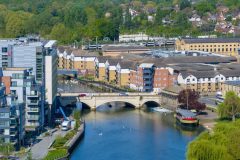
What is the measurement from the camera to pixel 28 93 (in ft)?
44.3

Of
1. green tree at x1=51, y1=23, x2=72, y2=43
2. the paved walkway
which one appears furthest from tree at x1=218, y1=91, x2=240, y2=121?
green tree at x1=51, y1=23, x2=72, y2=43

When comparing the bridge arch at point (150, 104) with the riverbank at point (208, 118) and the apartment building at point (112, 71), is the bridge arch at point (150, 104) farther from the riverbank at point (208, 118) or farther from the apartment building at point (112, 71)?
the apartment building at point (112, 71)

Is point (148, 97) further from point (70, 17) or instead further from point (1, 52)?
point (70, 17)

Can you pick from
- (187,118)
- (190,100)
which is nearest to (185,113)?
(187,118)

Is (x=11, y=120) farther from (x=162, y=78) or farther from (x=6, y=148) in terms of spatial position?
(x=162, y=78)

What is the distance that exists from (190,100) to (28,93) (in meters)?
3.96

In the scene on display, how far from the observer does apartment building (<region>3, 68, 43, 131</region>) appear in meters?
13.3

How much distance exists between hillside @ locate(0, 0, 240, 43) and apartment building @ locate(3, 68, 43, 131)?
1584 cm

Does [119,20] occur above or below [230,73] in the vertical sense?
above

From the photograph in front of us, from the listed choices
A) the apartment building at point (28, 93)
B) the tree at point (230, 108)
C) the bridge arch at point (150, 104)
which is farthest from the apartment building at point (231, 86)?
the apartment building at point (28, 93)

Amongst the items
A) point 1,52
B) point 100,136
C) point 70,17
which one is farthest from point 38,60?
point 70,17

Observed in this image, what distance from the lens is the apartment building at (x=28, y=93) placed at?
13.3 metres

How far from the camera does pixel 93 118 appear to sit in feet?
52.8

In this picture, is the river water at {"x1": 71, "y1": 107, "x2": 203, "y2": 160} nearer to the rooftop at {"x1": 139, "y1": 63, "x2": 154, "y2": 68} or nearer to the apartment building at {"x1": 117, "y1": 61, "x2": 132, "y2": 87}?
the rooftop at {"x1": 139, "y1": 63, "x2": 154, "y2": 68}
